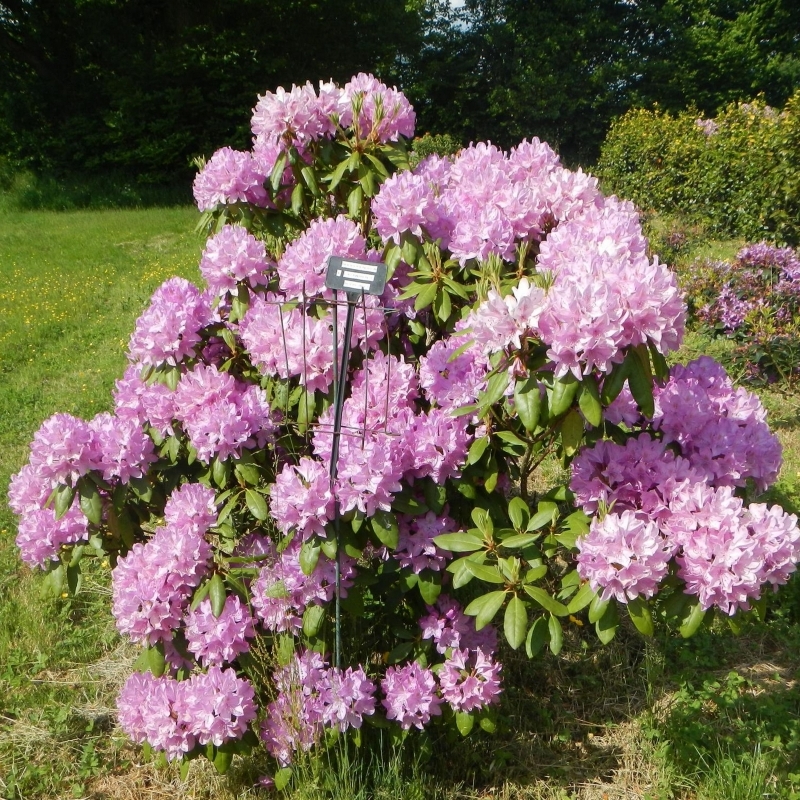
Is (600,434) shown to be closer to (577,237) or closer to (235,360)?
(577,237)

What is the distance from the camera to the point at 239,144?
1417 centimetres

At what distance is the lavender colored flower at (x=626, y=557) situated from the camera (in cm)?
144

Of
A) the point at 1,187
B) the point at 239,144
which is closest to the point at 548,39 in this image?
the point at 239,144

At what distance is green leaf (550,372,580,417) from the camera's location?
53.8 inches

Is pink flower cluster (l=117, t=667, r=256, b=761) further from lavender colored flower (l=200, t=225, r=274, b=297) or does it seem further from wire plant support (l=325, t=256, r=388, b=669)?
lavender colored flower (l=200, t=225, r=274, b=297)

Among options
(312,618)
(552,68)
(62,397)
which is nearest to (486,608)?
(312,618)

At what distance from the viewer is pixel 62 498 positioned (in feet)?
5.95

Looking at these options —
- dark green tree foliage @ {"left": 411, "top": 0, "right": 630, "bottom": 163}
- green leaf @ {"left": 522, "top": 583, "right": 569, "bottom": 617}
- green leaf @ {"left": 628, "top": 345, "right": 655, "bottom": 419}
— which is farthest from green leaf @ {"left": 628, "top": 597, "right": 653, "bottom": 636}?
dark green tree foliage @ {"left": 411, "top": 0, "right": 630, "bottom": 163}

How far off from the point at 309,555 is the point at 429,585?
0.33m

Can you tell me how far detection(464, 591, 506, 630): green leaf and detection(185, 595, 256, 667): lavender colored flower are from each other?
1.83 feet

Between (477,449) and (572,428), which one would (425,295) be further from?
(572,428)

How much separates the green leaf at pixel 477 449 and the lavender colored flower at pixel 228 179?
100 centimetres

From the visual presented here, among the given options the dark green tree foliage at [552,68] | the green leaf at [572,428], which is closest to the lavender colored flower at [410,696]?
the green leaf at [572,428]

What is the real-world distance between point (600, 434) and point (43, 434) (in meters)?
1.28
